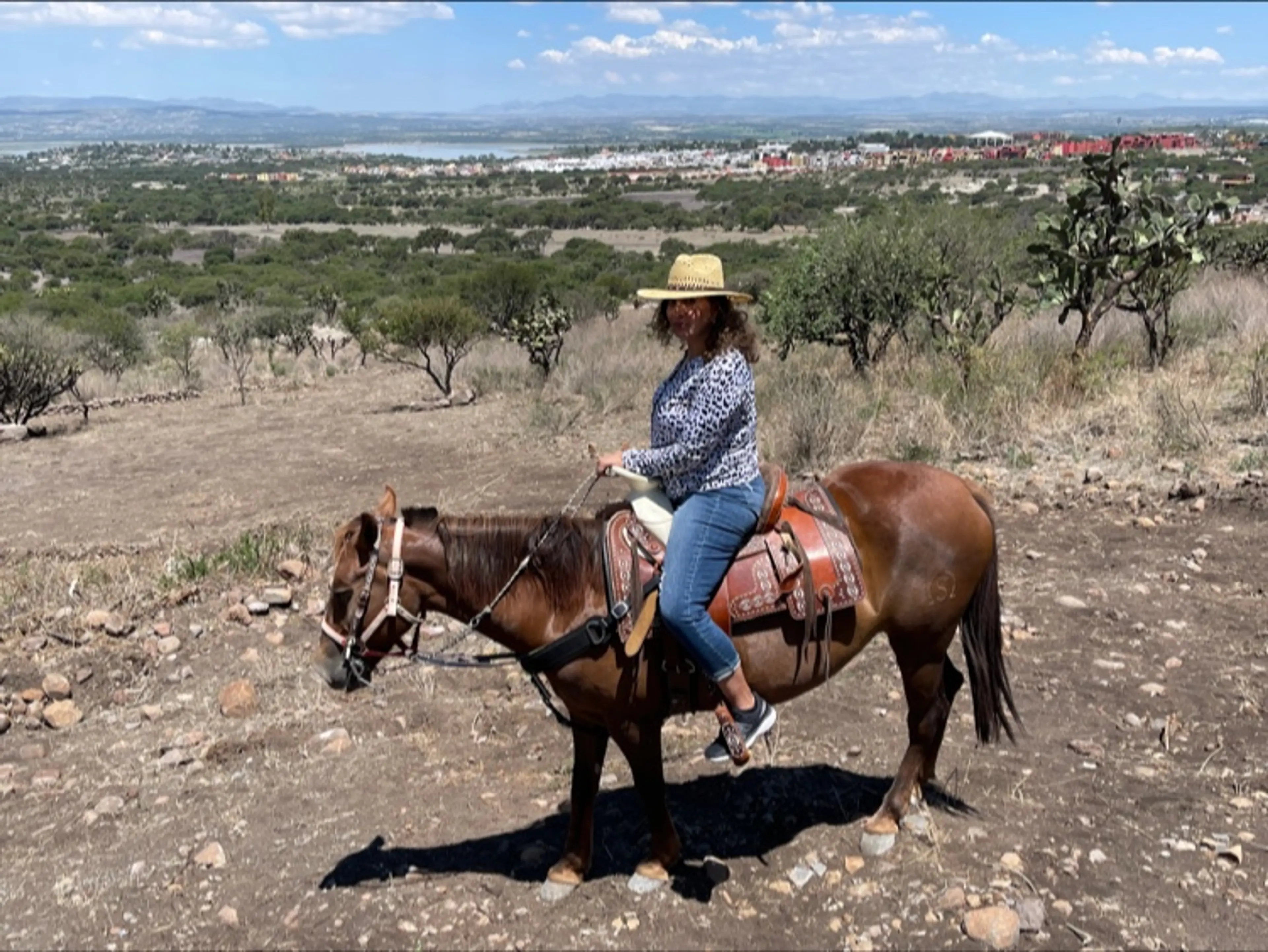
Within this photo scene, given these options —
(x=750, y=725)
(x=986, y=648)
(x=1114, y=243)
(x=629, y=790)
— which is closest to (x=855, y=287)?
(x=1114, y=243)

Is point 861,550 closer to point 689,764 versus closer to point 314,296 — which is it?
point 689,764

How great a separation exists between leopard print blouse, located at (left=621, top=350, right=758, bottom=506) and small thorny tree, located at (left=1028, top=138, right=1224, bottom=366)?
10004 millimetres

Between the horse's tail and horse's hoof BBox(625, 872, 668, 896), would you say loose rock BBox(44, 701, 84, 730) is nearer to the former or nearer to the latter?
horse's hoof BBox(625, 872, 668, 896)

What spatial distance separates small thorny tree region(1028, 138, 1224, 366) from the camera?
12.4 metres

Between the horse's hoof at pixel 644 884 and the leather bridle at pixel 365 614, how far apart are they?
1.32 meters

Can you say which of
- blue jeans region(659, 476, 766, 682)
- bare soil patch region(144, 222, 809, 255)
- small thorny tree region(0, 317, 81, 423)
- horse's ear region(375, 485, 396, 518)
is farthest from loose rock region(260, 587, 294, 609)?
bare soil patch region(144, 222, 809, 255)

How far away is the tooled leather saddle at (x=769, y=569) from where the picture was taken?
12.3ft

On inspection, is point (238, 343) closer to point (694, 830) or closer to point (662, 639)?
point (694, 830)

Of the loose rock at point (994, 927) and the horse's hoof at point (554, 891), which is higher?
the loose rock at point (994, 927)

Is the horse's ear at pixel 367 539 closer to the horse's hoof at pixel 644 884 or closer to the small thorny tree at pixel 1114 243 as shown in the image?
the horse's hoof at pixel 644 884

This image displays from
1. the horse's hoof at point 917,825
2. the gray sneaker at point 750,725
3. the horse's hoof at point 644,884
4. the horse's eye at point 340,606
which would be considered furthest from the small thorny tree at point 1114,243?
the horse's eye at point 340,606

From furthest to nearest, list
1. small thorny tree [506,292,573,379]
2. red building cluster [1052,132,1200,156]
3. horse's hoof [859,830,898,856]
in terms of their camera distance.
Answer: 1. red building cluster [1052,132,1200,156]
2. small thorny tree [506,292,573,379]
3. horse's hoof [859,830,898,856]

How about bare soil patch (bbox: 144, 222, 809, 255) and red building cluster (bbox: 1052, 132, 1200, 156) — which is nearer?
→ bare soil patch (bbox: 144, 222, 809, 255)

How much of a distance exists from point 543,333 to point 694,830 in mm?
14453
